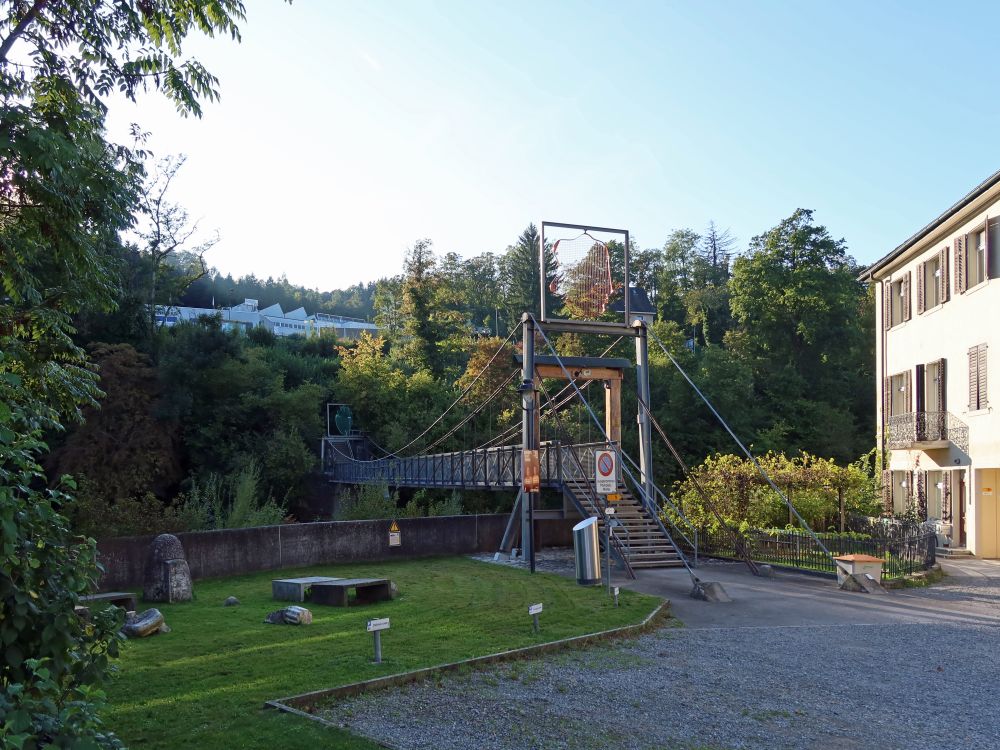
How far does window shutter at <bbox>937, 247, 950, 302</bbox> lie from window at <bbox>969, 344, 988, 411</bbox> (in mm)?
2363

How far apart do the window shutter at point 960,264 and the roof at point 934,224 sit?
0.77 metres

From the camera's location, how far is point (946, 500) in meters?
23.3

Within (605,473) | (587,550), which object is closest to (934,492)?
(605,473)

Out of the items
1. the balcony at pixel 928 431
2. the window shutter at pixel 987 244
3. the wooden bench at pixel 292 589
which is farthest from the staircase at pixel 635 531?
the window shutter at pixel 987 244

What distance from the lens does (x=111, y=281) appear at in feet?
30.6

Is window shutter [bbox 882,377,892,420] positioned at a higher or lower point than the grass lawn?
higher

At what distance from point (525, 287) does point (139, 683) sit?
67255 millimetres

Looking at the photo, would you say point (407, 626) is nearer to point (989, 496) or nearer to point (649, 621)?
point (649, 621)

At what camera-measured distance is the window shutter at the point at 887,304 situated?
28.4 metres

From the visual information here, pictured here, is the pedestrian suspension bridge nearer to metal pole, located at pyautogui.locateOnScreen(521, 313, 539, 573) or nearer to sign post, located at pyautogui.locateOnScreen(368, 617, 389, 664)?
metal pole, located at pyautogui.locateOnScreen(521, 313, 539, 573)

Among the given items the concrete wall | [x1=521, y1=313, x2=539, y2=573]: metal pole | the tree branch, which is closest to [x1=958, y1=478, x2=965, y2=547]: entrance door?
the concrete wall

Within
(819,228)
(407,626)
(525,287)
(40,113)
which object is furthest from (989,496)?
(525,287)

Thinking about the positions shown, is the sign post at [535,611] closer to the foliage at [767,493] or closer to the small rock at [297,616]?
the small rock at [297,616]

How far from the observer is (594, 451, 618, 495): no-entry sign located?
1461 centimetres
